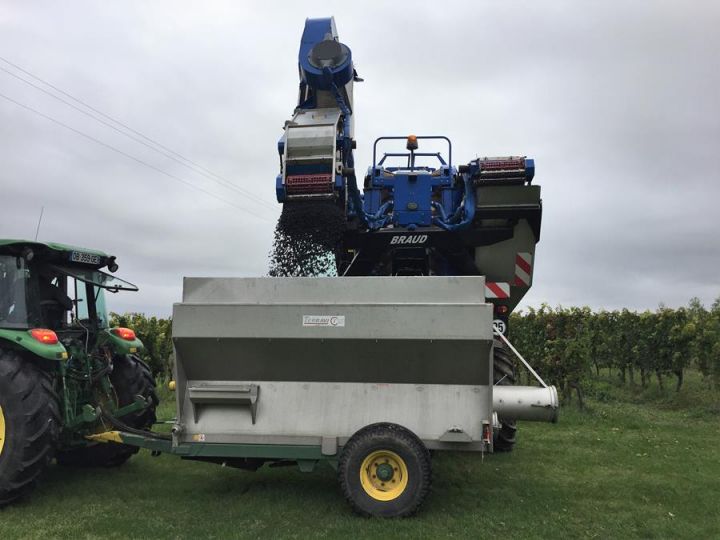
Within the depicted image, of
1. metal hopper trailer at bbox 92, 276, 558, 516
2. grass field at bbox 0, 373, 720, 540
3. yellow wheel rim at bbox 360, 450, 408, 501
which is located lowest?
grass field at bbox 0, 373, 720, 540

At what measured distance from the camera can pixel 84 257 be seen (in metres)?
5.48

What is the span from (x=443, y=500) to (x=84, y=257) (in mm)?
3893

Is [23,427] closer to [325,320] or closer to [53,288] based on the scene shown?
[53,288]

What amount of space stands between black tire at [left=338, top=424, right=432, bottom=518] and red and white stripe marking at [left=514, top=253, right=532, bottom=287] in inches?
94.7

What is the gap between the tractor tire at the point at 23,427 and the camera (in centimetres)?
437

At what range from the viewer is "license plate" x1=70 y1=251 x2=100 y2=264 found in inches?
210

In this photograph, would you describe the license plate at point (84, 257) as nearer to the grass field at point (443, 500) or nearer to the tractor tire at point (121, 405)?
the tractor tire at point (121, 405)

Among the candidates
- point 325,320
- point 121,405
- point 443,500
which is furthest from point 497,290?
point 121,405

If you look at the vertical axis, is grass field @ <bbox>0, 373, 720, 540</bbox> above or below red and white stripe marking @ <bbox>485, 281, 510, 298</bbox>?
below

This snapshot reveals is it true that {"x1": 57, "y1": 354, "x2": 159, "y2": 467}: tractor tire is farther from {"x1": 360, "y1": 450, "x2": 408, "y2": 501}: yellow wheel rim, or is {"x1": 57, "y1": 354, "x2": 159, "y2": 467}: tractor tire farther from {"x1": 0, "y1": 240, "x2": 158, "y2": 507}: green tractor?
{"x1": 360, "y1": 450, "x2": 408, "y2": 501}: yellow wheel rim

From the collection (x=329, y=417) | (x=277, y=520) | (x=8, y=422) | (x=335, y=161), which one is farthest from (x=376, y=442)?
(x=8, y=422)

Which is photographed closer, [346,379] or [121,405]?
[346,379]

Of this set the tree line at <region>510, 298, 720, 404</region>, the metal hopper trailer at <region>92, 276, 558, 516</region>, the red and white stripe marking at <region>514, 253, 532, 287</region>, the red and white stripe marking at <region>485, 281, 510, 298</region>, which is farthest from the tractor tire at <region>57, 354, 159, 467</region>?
the tree line at <region>510, 298, 720, 404</region>

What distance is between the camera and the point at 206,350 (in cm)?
446
